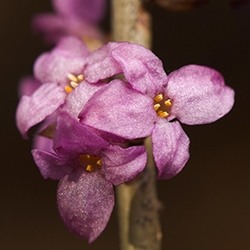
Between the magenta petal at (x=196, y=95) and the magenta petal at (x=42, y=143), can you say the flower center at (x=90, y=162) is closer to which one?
the magenta petal at (x=196, y=95)

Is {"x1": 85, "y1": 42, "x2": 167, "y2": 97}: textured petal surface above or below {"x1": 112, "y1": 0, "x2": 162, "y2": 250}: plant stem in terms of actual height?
above

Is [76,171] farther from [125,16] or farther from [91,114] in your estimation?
[125,16]

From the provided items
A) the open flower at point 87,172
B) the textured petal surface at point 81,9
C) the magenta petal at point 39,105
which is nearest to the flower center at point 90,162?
the open flower at point 87,172

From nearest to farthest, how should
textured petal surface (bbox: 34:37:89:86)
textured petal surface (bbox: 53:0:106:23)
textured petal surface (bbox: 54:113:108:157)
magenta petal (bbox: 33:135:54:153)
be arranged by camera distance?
textured petal surface (bbox: 54:113:108:157) → textured petal surface (bbox: 34:37:89:86) → magenta petal (bbox: 33:135:54:153) → textured petal surface (bbox: 53:0:106:23)

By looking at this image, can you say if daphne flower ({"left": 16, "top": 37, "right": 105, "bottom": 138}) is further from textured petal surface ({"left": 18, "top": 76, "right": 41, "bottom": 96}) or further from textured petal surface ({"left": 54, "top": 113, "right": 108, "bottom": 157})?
textured petal surface ({"left": 18, "top": 76, "right": 41, "bottom": 96})

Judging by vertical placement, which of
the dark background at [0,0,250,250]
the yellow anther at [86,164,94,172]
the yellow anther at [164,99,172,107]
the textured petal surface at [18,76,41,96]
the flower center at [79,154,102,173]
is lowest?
the dark background at [0,0,250,250]

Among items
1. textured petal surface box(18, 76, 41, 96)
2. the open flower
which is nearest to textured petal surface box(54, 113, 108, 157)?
the open flower
